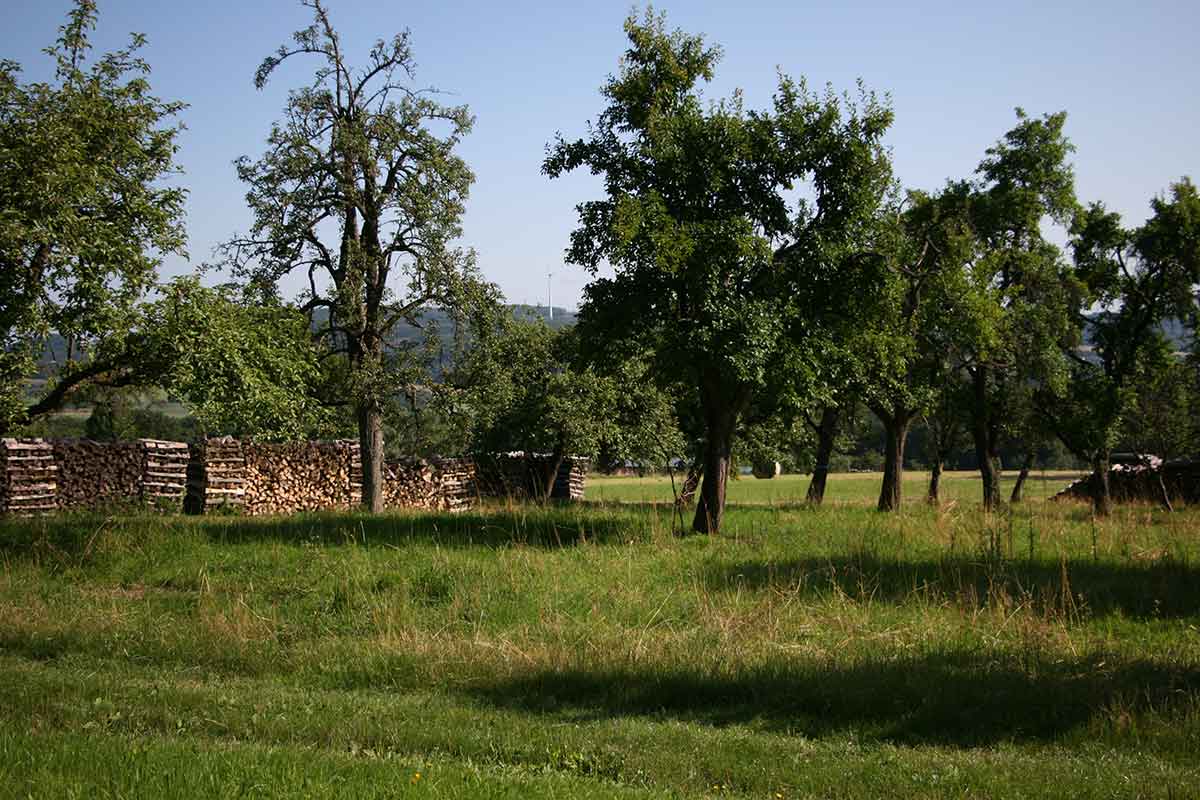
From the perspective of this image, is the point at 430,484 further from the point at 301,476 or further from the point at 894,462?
the point at 894,462

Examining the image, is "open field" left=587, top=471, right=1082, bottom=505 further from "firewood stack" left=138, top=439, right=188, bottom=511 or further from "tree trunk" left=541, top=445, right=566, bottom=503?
"firewood stack" left=138, top=439, right=188, bottom=511

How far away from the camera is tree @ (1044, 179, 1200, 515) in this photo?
28.2 meters

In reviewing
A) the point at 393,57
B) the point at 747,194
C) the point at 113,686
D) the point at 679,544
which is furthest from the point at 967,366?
the point at 113,686

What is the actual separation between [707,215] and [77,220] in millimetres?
10985

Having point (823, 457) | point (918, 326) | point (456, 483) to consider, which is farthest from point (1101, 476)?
point (456, 483)

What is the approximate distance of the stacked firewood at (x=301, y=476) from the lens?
28547mm

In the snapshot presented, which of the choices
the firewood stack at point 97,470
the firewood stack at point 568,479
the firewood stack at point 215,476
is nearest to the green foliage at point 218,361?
the firewood stack at point 215,476

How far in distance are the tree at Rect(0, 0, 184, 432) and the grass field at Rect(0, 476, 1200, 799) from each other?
2914 millimetres

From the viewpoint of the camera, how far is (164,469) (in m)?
28.5

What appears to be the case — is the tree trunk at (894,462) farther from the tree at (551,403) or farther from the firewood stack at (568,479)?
the firewood stack at (568,479)

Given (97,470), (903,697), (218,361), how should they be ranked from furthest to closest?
(97,470) → (218,361) → (903,697)

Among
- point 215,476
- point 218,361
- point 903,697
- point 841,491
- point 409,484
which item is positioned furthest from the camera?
point 841,491

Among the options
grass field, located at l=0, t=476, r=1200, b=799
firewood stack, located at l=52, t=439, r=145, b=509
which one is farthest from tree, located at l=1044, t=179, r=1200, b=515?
firewood stack, located at l=52, t=439, r=145, b=509

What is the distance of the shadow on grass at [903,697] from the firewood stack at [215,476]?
2076 centimetres
